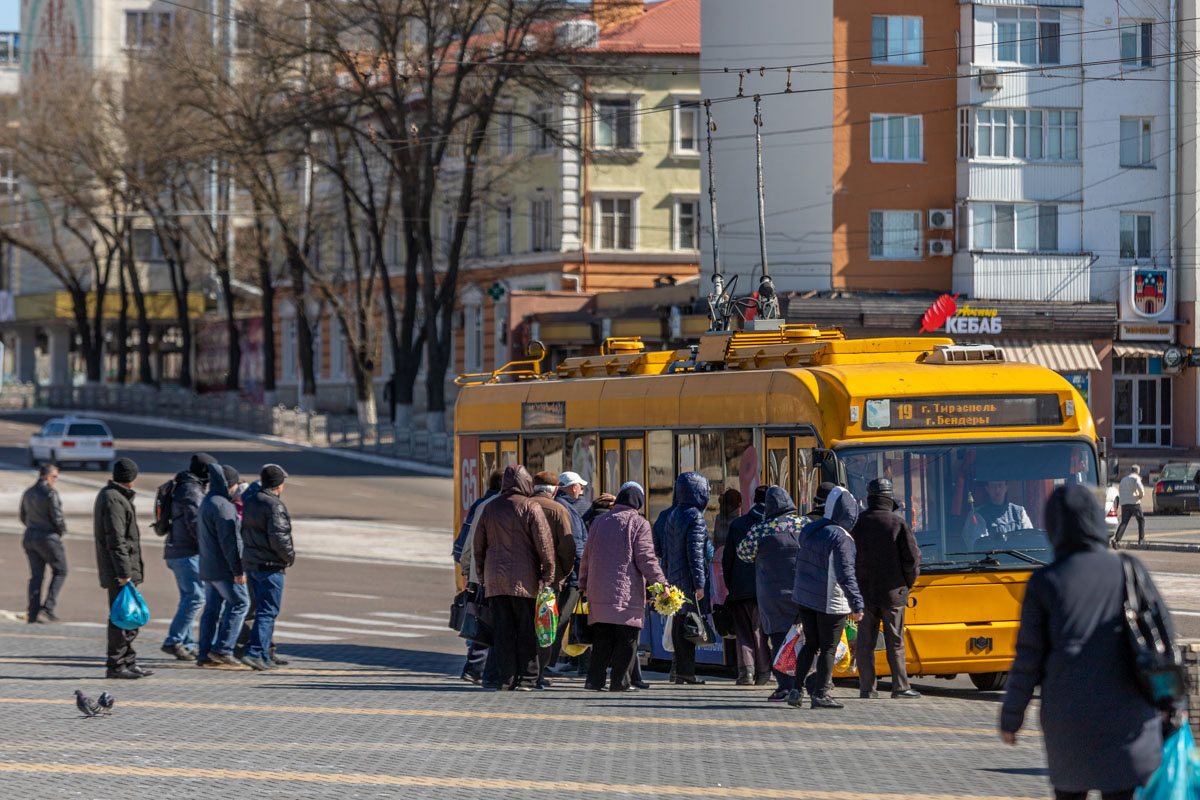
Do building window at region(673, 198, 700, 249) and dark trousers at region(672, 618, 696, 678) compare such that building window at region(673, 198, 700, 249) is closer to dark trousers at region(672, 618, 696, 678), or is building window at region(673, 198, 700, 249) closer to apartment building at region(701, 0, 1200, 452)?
apartment building at region(701, 0, 1200, 452)

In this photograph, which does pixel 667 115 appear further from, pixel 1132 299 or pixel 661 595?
pixel 661 595

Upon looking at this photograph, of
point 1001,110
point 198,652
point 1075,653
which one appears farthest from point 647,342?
point 1075,653

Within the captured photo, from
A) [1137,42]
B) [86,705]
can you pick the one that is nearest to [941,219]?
[1137,42]

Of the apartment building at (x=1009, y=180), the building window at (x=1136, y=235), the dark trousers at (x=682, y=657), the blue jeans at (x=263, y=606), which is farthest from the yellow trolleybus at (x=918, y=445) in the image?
the building window at (x=1136, y=235)

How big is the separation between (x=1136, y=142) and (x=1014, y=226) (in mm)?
4176

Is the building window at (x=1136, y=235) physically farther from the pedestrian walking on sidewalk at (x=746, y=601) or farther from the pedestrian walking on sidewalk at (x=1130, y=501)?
the pedestrian walking on sidewalk at (x=746, y=601)

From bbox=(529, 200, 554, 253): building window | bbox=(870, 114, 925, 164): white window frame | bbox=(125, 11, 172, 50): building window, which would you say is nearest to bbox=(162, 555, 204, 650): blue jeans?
bbox=(870, 114, 925, 164): white window frame

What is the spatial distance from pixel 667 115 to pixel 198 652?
49.0 metres

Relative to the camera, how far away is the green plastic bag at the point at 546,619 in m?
13.8

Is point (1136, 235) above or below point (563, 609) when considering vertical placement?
above

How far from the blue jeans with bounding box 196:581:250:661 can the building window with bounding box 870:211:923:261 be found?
35.9 meters

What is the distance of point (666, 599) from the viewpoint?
1355cm

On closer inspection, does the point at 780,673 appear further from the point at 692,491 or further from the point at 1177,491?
the point at 1177,491

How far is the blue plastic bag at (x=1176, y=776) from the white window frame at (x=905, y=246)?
44.0m
